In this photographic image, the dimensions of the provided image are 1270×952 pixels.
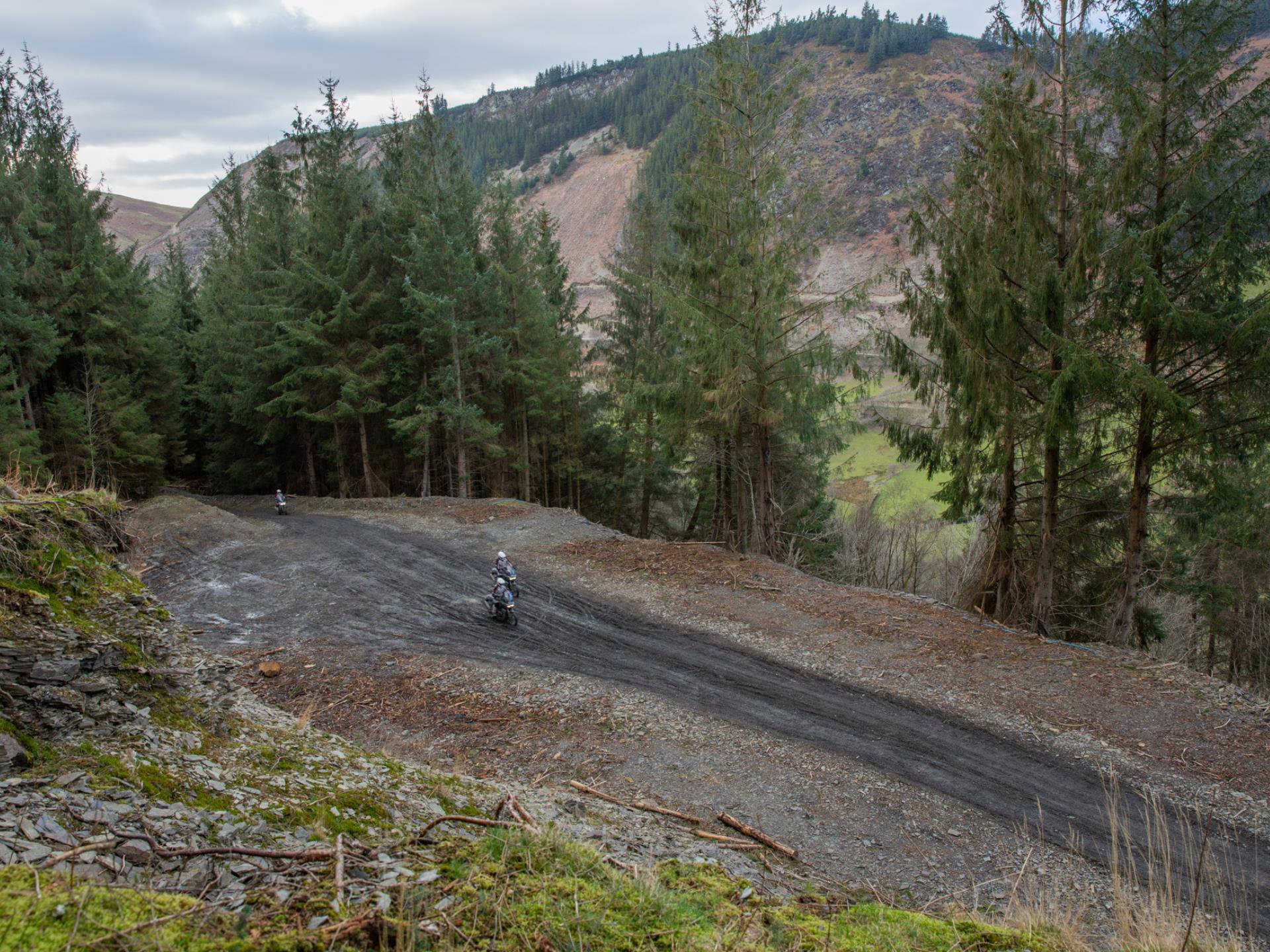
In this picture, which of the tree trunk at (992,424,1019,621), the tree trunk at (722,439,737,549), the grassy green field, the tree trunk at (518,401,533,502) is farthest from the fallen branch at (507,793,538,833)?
the grassy green field

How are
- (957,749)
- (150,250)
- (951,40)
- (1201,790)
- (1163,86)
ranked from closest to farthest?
1. (1201,790)
2. (957,749)
3. (1163,86)
4. (951,40)
5. (150,250)

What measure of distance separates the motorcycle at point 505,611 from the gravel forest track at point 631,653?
0.48 ft

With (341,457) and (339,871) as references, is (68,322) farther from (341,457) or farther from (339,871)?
(339,871)

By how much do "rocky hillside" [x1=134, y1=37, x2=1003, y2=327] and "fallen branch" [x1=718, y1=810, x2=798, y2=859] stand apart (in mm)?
86947

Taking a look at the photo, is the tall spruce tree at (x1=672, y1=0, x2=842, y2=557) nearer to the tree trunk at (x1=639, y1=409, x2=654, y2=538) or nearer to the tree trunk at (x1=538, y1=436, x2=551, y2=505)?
the tree trunk at (x1=639, y1=409, x2=654, y2=538)

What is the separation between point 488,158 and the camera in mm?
140375

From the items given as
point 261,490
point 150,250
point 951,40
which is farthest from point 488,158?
point 261,490

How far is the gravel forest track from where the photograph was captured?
255 inches

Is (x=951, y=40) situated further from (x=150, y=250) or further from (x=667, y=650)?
(x=150, y=250)

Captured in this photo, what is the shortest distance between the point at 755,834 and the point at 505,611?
21.6 feet

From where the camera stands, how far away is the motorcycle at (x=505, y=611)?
448 inches

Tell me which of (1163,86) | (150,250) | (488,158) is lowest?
(1163,86)

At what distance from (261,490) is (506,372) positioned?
16983mm

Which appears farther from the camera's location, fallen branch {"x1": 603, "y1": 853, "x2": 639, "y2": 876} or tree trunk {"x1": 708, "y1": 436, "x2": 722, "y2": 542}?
tree trunk {"x1": 708, "y1": 436, "x2": 722, "y2": 542}
